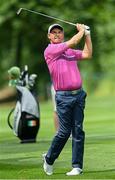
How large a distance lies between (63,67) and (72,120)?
2.29ft

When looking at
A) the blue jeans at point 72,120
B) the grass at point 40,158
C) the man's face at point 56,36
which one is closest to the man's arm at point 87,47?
the man's face at point 56,36

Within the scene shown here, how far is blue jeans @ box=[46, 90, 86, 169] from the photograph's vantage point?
35.3 feet

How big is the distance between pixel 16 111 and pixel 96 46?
3296 cm

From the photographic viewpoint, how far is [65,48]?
1068cm

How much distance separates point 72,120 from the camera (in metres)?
10.8

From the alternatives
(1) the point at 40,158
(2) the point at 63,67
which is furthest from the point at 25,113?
(2) the point at 63,67

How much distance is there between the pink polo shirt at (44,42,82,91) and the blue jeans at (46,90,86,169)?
0.41 feet

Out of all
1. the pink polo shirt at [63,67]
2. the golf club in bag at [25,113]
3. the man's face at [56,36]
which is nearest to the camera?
the pink polo shirt at [63,67]

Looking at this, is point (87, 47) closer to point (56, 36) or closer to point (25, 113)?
point (56, 36)

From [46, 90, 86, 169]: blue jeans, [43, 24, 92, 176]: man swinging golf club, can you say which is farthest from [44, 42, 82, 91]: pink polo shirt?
[46, 90, 86, 169]: blue jeans

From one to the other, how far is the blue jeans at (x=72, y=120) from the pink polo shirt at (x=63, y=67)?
125mm

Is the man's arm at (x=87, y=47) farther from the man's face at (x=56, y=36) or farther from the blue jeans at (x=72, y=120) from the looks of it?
the blue jeans at (x=72, y=120)

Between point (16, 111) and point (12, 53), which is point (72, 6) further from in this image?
point (16, 111)

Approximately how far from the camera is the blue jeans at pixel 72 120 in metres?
10.8
